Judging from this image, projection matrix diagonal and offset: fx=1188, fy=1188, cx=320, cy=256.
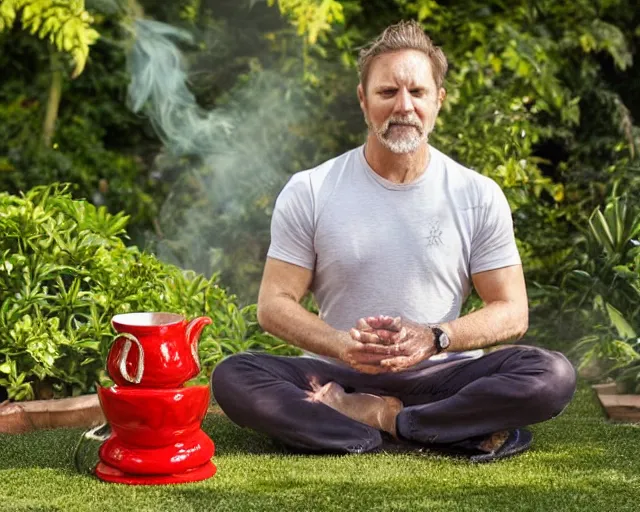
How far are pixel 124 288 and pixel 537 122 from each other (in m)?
2.79

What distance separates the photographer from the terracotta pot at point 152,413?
3.29 m

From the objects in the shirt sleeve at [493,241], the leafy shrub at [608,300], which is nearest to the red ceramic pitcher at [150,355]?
the shirt sleeve at [493,241]

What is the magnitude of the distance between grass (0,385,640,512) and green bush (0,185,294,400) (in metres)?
0.36

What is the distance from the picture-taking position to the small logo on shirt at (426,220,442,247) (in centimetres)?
379

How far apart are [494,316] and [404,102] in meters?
0.73

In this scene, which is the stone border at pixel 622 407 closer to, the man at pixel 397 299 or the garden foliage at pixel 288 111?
the man at pixel 397 299

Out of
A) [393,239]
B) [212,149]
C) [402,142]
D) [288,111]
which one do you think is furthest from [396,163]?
[212,149]

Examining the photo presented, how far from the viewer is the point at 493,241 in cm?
381

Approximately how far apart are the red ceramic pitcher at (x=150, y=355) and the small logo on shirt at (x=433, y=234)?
0.88 metres

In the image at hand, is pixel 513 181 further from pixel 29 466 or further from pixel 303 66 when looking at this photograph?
pixel 29 466

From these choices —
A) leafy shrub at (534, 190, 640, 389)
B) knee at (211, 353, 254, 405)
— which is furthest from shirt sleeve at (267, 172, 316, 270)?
leafy shrub at (534, 190, 640, 389)

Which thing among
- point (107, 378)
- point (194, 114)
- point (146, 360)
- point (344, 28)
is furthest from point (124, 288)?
point (344, 28)

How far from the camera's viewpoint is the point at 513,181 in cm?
596

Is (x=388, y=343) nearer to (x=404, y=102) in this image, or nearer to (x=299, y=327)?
(x=299, y=327)
